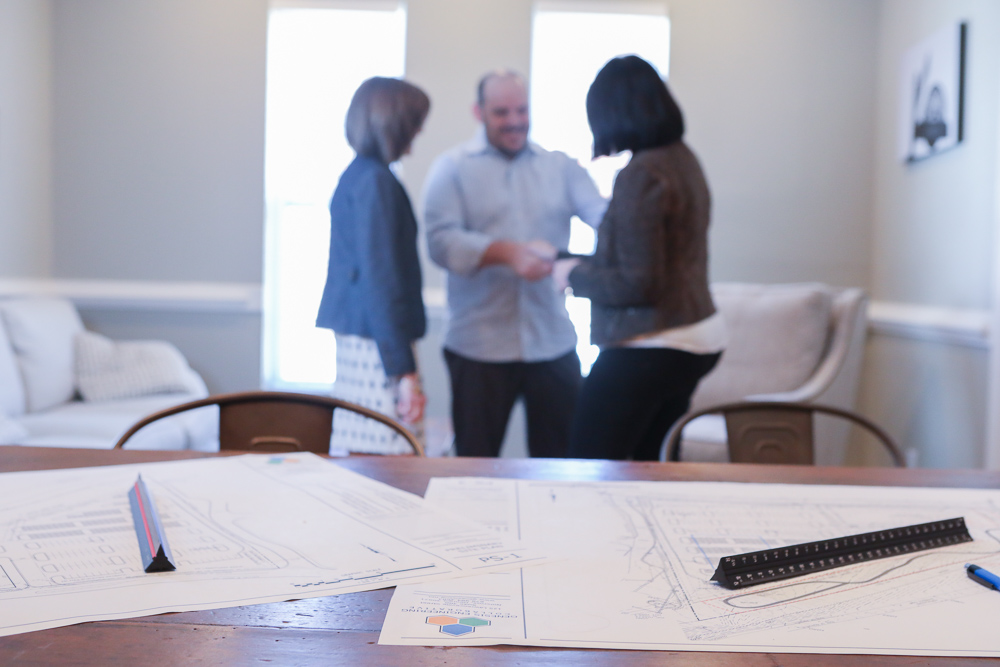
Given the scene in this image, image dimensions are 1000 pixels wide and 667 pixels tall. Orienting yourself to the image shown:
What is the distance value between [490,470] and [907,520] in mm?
551

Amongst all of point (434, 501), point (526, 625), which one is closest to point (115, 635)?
point (526, 625)

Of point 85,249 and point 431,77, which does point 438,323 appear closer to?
point 431,77

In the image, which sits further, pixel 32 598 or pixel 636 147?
pixel 636 147

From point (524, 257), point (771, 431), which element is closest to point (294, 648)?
point (771, 431)

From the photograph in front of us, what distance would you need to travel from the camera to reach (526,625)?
1.98 ft

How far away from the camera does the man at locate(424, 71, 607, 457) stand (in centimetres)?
228

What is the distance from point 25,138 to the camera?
381cm

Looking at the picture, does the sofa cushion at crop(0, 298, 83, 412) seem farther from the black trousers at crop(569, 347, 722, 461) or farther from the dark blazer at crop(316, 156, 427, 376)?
the black trousers at crop(569, 347, 722, 461)

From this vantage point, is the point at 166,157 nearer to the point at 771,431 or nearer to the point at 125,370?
the point at 125,370

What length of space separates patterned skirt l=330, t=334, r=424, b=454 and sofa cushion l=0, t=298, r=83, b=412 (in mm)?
1901

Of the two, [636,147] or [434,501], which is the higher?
[636,147]

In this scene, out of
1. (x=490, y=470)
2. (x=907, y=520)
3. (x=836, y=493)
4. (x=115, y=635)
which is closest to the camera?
(x=115, y=635)

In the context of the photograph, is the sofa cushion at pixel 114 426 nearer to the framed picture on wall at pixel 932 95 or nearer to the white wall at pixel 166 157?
the white wall at pixel 166 157

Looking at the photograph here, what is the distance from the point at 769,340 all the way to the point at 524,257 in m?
1.52
